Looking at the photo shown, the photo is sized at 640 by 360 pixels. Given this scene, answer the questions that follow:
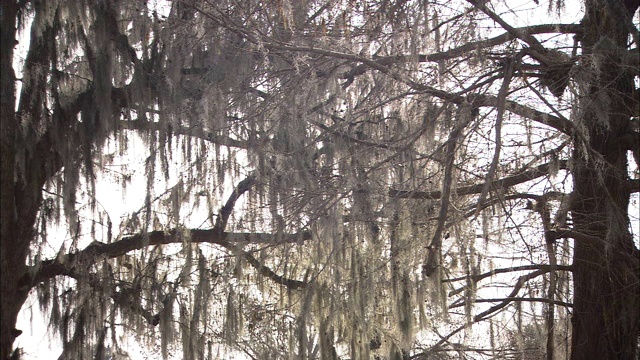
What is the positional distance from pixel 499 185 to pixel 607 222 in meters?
0.63

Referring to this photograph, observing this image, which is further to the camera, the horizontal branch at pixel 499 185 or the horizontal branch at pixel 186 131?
the horizontal branch at pixel 186 131

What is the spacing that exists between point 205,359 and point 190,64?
2070 mm

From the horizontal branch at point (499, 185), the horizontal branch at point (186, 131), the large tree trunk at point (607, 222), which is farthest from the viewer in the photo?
the horizontal branch at point (186, 131)

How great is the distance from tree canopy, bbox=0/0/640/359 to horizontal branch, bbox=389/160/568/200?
0.07ft

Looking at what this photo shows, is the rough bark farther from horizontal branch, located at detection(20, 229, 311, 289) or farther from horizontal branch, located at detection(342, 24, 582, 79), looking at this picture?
horizontal branch, located at detection(342, 24, 582, 79)

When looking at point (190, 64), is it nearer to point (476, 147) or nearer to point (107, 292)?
point (107, 292)

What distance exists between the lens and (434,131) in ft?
15.8

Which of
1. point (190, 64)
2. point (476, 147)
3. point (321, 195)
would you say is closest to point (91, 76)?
point (190, 64)

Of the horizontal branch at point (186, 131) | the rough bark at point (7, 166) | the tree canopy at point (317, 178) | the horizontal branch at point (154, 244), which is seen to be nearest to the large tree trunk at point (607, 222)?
the tree canopy at point (317, 178)

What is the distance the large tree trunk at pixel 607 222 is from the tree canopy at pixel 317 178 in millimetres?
18

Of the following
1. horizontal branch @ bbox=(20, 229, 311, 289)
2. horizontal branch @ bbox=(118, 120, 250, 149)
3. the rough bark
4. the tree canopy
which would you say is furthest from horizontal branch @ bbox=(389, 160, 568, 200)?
the rough bark

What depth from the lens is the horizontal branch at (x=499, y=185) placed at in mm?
4848

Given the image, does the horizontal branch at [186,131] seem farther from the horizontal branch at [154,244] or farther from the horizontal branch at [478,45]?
the horizontal branch at [478,45]

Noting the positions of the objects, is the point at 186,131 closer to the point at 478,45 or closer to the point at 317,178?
the point at 317,178
